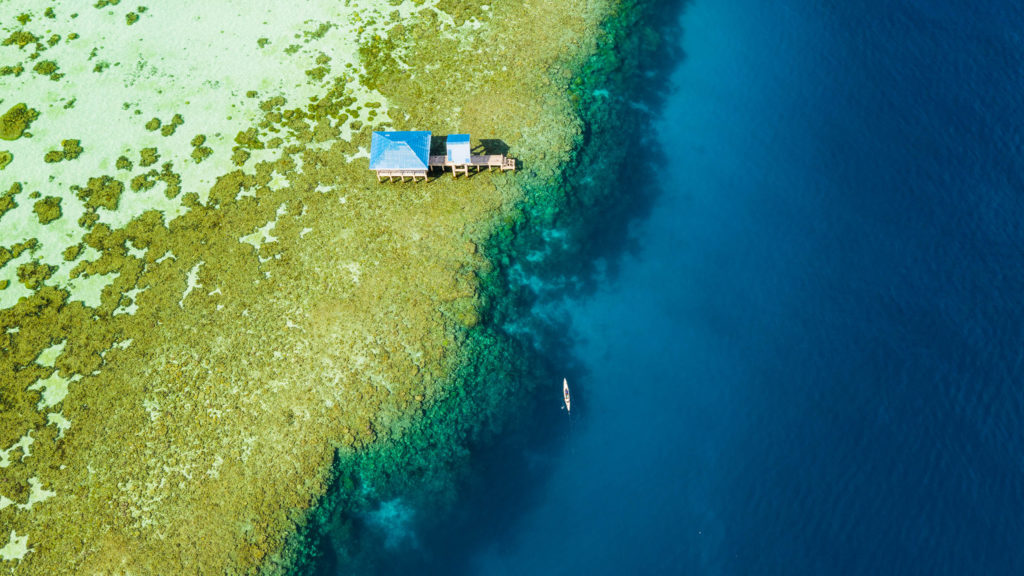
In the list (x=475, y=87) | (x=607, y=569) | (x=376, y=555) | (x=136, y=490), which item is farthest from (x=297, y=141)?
(x=607, y=569)

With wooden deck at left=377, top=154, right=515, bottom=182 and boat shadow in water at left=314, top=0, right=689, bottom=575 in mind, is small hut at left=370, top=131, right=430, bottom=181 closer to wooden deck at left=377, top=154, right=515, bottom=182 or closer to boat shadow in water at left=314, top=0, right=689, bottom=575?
wooden deck at left=377, top=154, right=515, bottom=182

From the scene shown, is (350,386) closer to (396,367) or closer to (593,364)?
(396,367)

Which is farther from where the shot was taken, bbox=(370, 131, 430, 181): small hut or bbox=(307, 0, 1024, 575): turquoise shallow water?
bbox=(370, 131, 430, 181): small hut

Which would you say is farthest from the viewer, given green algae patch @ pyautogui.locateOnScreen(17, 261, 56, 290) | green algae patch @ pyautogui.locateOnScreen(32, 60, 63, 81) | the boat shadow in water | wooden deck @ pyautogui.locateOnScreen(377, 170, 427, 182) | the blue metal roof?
green algae patch @ pyautogui.locateOnScreen(32, 60, 63, 81)

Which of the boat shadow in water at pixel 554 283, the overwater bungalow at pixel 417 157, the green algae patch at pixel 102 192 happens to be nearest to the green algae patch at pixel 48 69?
the green algae patch at pixel 102 192

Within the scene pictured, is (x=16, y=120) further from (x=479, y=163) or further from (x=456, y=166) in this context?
(x=479, y=163)

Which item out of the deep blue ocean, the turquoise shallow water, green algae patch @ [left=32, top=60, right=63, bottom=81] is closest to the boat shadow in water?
the turquoise shallow water
